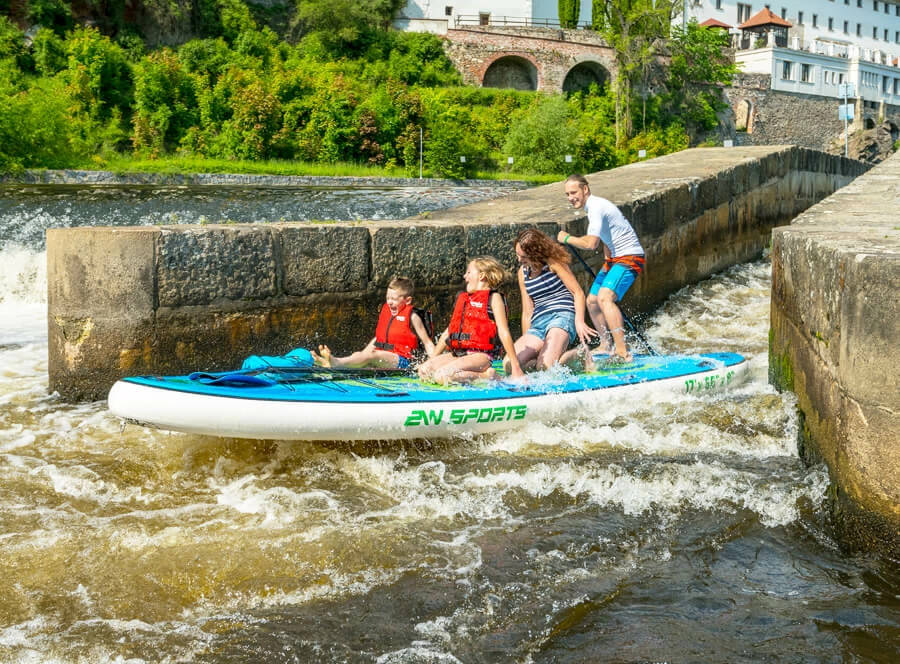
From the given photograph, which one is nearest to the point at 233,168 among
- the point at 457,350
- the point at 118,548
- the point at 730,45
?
the point at 457,350

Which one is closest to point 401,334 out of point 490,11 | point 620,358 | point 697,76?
point 620,358

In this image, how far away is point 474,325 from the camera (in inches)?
239

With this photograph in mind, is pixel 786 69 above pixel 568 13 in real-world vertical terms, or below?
below

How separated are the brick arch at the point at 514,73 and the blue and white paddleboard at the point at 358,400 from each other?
42.3 m

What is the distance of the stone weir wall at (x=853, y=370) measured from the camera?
3.78 m

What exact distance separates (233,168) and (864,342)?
2662cm

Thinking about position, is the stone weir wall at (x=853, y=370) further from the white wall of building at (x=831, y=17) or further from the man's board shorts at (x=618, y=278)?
the white wall of building at (x=831, y=17)

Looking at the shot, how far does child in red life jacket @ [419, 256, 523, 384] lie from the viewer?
5.96 metres

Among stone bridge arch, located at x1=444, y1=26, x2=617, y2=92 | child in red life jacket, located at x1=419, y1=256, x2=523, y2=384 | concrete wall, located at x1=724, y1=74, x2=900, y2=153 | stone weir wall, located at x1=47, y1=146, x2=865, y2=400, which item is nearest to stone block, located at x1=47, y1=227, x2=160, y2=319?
stone weir wall, located at x1=47, y1=146, x2=865, y2=400

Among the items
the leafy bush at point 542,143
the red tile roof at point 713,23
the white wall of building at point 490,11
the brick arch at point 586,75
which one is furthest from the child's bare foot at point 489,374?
the red tile roof at point 713,23

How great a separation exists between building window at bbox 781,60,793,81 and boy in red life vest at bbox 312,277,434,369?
55565 millimetres

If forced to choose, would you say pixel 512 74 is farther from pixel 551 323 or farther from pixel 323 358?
pixel 323 358

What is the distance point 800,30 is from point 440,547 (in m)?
67.9

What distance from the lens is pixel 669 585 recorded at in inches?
149
